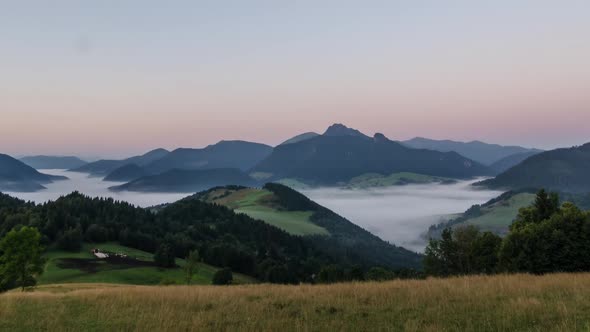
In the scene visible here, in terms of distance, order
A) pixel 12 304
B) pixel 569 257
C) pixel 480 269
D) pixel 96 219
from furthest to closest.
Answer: pixel 96 219 → pixel 480 269 → pixel 569 257 → pixel 12 304

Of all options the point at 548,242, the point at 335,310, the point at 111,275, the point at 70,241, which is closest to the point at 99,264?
the point at 111,275

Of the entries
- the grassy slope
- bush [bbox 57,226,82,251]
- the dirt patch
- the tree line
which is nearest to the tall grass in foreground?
the tree line

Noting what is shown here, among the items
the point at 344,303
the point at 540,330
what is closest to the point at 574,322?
the point at 540,330

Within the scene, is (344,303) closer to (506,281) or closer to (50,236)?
(506,281)

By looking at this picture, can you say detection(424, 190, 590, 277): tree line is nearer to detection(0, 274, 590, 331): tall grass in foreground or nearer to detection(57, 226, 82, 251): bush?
detection(0, 274, 590, 331): tall grass in foreground

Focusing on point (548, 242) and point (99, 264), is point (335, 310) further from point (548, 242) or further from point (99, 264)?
point (99, 264)

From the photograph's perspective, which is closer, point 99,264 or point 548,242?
point 548,242

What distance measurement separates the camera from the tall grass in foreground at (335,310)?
13.6 m

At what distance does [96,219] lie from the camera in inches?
7357

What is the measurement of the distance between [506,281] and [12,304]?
27767 mm

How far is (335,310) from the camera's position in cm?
1648

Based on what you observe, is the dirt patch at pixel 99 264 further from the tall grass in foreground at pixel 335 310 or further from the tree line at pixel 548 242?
the tree line at pixel 548 242

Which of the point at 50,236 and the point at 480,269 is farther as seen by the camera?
the point at 50,236

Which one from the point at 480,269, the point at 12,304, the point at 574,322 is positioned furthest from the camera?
the point at 480,269
